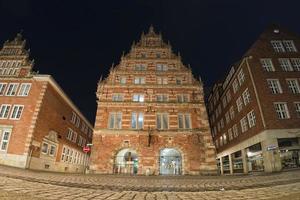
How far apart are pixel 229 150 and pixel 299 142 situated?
12365 millimetres

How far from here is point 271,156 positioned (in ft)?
64.5

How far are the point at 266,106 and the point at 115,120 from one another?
57.1ft

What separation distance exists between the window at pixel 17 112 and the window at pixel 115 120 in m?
10.9

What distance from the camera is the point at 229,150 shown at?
31484 millimetres

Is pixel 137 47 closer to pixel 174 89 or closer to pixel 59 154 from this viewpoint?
pixel 174 89

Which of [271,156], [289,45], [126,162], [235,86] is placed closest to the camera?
[271,156]

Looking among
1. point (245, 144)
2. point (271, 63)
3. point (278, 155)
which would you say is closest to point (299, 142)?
point (278, 155)

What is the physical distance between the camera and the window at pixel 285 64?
24191 millimetres

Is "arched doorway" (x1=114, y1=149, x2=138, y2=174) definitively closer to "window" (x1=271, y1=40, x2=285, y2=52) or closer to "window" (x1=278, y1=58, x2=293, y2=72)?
"window" (x1=278, y1=58, x2=293, y2=72)

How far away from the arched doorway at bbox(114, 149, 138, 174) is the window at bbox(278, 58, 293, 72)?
21.3 meters

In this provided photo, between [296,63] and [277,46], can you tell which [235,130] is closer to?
[296,63]

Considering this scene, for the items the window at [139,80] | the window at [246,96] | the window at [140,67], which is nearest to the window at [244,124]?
the window at [246,96]

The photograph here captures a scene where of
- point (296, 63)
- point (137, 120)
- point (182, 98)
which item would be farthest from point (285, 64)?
point (137, 120)

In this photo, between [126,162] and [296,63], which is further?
[296,63]
